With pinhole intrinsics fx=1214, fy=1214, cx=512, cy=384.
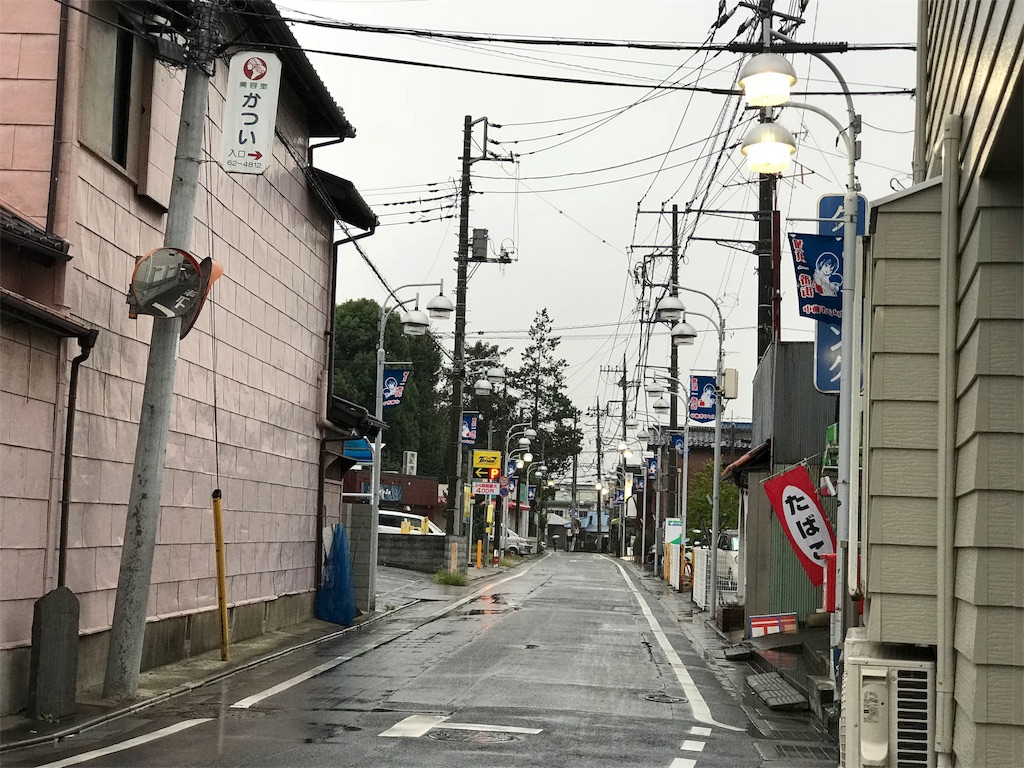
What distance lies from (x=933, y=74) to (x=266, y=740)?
7.83 m

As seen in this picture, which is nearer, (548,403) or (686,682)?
(686,682)

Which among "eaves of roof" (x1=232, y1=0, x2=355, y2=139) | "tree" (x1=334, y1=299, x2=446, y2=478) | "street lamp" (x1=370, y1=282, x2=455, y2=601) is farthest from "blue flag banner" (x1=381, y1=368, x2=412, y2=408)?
"tree" (x1=334, y1=299, x2=446, y2=478)

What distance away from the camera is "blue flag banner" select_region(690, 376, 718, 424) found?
34.0m

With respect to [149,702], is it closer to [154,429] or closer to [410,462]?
[154,429]

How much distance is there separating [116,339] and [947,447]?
10.1m

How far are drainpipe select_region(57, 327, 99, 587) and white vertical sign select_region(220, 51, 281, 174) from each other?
318 centimetres

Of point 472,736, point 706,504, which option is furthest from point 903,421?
point 706,504

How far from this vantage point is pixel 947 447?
21.7 ft

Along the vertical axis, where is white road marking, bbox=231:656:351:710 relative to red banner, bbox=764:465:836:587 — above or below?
below

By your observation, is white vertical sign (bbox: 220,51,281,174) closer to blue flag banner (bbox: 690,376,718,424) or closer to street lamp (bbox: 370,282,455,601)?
street lamp (bbox: 370,282,455,601)

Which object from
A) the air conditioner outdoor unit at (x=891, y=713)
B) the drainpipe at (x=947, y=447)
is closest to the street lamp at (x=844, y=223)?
the drainpipe at (x=947, y=447)

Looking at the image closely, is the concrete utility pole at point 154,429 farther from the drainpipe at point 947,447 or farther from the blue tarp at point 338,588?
the blue tarp at point 338,588

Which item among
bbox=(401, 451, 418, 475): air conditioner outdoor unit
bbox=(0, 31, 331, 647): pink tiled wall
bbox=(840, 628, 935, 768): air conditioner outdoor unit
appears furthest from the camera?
bbox=(401, 451, 418, 475): air conditioner outdoor unit

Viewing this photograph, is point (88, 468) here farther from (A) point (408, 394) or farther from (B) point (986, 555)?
(A) point (408, 394)
